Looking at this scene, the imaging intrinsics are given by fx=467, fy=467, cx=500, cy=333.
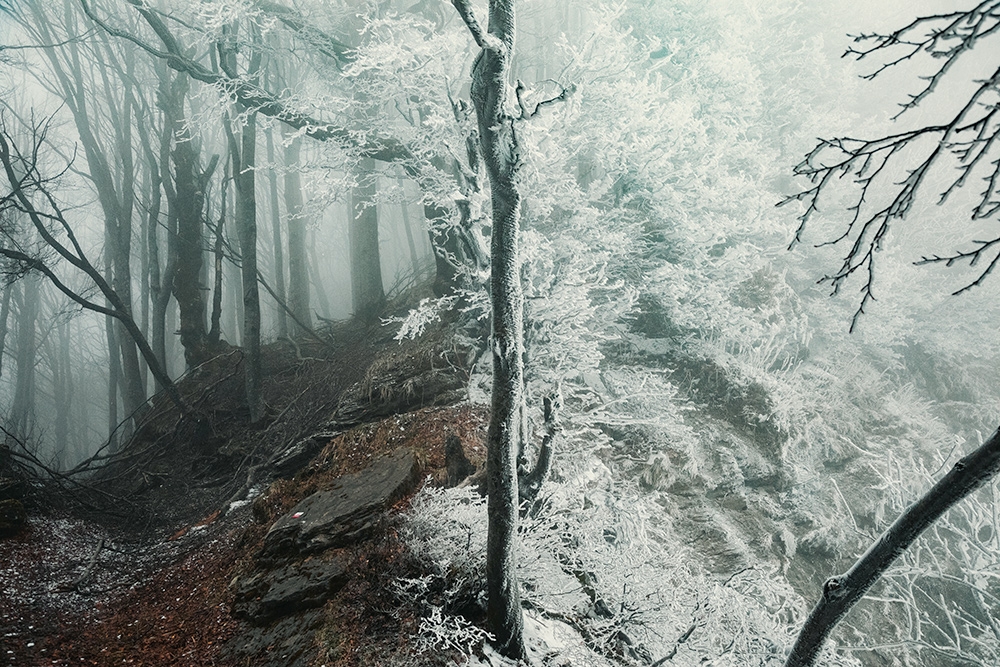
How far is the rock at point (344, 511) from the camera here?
427 cm

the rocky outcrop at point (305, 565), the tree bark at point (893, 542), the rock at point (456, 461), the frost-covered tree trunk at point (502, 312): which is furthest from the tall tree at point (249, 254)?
the tree bark at point (893, 542)

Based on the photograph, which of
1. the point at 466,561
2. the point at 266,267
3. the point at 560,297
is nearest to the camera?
the point at 466,561

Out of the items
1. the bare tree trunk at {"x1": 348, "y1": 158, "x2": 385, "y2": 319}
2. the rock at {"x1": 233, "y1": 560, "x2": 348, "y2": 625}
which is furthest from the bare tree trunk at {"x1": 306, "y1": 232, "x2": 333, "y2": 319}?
the rock at {"x1": 233, "y1": 560, "x2": 348, "y2": 625}

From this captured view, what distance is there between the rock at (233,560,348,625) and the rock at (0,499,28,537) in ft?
9.93

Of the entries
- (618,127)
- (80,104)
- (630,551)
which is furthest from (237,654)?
(80,104)

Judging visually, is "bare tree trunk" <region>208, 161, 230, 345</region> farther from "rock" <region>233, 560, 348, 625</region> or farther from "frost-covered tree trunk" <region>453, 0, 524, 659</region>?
"frost-covered tree trunk" <region>453, 0, 524, 659</region>

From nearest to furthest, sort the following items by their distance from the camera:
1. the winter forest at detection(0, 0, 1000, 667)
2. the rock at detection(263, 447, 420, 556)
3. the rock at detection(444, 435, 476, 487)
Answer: the winter forest at detection(0, 0, 1000, 667) < the rock at detection(263, 447, 420, 556) < the rock at detection(444, 435, 476, 487)

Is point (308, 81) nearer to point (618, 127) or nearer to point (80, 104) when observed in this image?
point (80, 104)

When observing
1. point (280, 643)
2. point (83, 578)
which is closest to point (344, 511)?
point (280, 643)

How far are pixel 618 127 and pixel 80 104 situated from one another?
13371 millimetres

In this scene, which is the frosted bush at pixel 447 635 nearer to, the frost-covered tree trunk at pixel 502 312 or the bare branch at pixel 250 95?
the frost-covered tree trunk at pixel 502 312

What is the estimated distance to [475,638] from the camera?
11.0ft

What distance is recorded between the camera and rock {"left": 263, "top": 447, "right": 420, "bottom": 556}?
4266 millimetres

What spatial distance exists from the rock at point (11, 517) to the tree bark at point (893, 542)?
7.27 m
